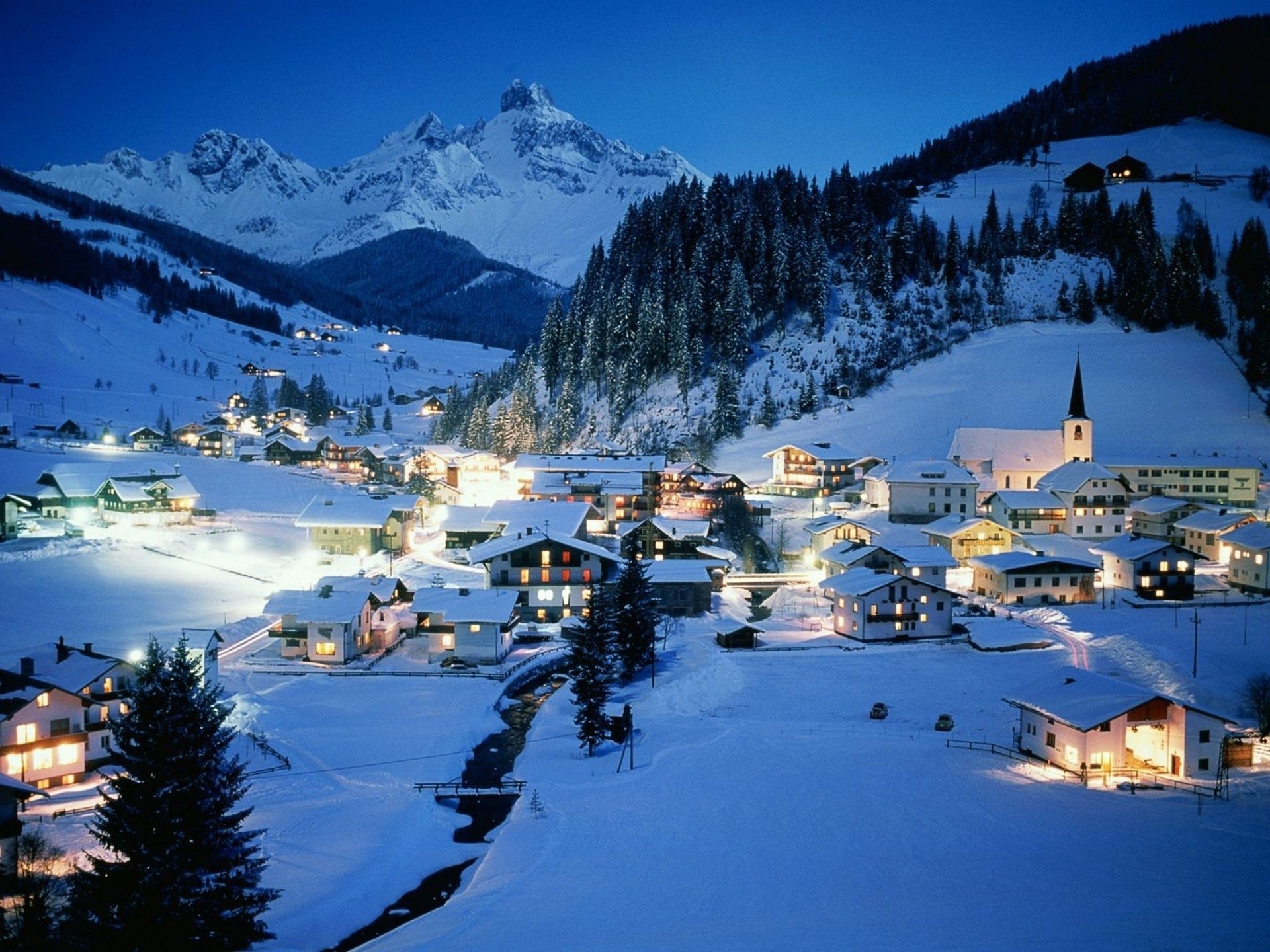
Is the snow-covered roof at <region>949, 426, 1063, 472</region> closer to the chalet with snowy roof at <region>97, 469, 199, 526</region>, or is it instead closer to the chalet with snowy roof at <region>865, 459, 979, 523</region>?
the chalet with snowy roof at <region>865, 459, 979, 523</region>

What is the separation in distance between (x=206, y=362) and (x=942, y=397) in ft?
475

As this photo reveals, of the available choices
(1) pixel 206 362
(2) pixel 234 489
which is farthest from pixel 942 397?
(1) pixel 206 362

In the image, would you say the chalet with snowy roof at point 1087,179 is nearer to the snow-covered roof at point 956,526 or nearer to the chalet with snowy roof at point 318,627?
the snow-covered roof at point 956,526

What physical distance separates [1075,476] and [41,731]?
202 feet

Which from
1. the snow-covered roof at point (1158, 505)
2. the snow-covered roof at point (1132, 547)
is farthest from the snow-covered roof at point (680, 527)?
the snow-covered roof at point (1158, 505)

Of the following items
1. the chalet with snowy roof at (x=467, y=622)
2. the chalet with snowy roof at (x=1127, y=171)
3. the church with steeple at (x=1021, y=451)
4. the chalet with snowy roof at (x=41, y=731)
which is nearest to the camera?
the chalet with snowy roof at (x=41, y=731)

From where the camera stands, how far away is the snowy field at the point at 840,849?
16.4 meters

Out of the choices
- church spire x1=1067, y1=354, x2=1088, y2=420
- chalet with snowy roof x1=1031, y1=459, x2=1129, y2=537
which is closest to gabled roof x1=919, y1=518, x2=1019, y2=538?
chalet with snowy roof x1=1031, y1=459, x2=1129, y2=537

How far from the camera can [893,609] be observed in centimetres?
4306

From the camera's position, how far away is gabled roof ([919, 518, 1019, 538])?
5600cm

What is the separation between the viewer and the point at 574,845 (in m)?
21.1

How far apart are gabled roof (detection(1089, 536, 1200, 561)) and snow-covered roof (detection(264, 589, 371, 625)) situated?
41.3 m

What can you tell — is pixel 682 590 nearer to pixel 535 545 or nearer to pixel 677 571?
pixel 677 571

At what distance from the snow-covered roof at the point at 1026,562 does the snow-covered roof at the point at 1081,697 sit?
17459mm
